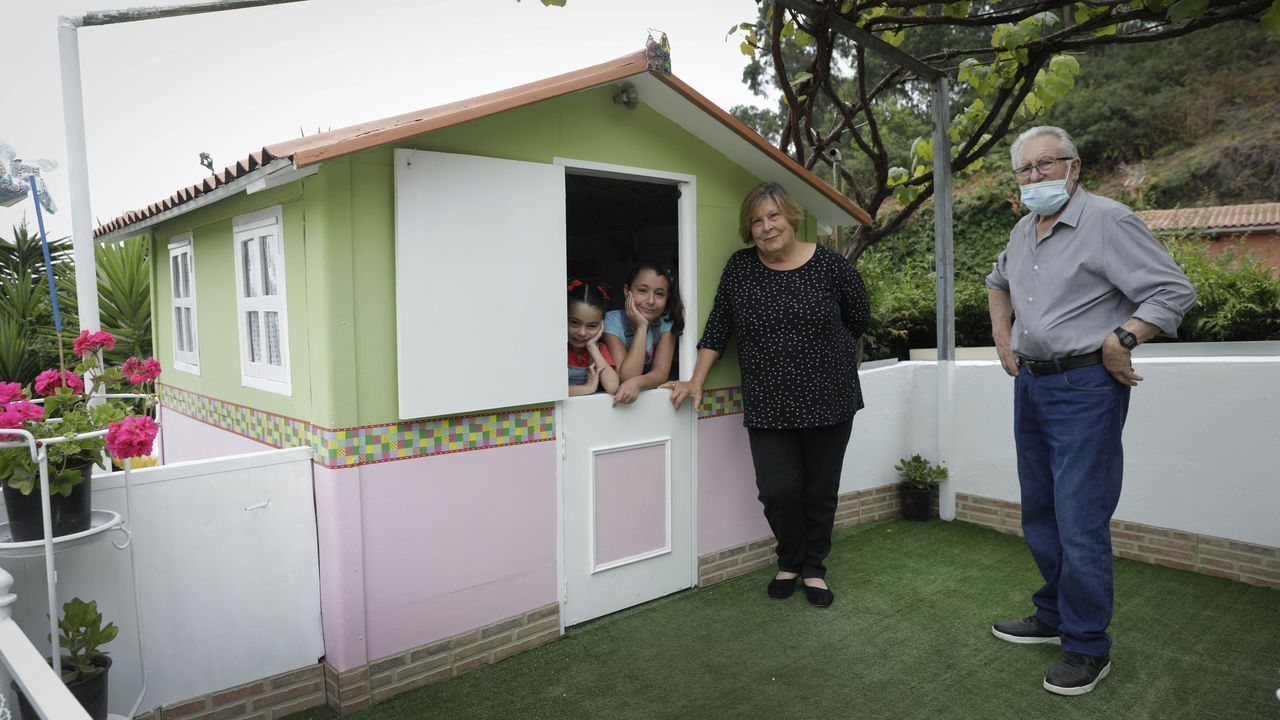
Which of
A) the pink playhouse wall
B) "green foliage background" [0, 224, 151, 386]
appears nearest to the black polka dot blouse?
the pink playhouse wall

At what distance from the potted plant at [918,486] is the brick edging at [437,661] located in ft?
9.34

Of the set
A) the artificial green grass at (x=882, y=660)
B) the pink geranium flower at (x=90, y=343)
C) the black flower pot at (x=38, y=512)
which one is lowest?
the artificial green grass at (x=882, y=660)

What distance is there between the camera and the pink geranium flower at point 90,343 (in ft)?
8.66

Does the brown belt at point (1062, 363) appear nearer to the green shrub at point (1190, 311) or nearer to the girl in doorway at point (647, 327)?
the girl in doorway at point (647, 327)

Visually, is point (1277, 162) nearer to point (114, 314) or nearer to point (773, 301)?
point (773, 301)

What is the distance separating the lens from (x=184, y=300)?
475cm

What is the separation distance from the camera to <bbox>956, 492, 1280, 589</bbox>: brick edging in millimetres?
3977

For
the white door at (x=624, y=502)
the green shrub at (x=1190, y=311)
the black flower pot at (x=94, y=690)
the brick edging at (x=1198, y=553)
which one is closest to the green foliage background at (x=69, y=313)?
the white door at (x=624, y=502)

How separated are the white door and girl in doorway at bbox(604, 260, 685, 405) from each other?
181 millimetres

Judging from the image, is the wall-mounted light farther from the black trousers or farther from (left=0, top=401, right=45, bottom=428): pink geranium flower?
(left=0, top=401, right=45, bottom=428): pink geranium flower

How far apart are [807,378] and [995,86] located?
2747 mm

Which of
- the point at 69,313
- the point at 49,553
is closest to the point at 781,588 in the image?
the point at 49,553

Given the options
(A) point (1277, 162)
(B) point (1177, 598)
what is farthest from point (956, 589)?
(A) point (1277, 162)

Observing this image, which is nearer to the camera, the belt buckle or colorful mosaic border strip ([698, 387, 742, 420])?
the belt buckle
